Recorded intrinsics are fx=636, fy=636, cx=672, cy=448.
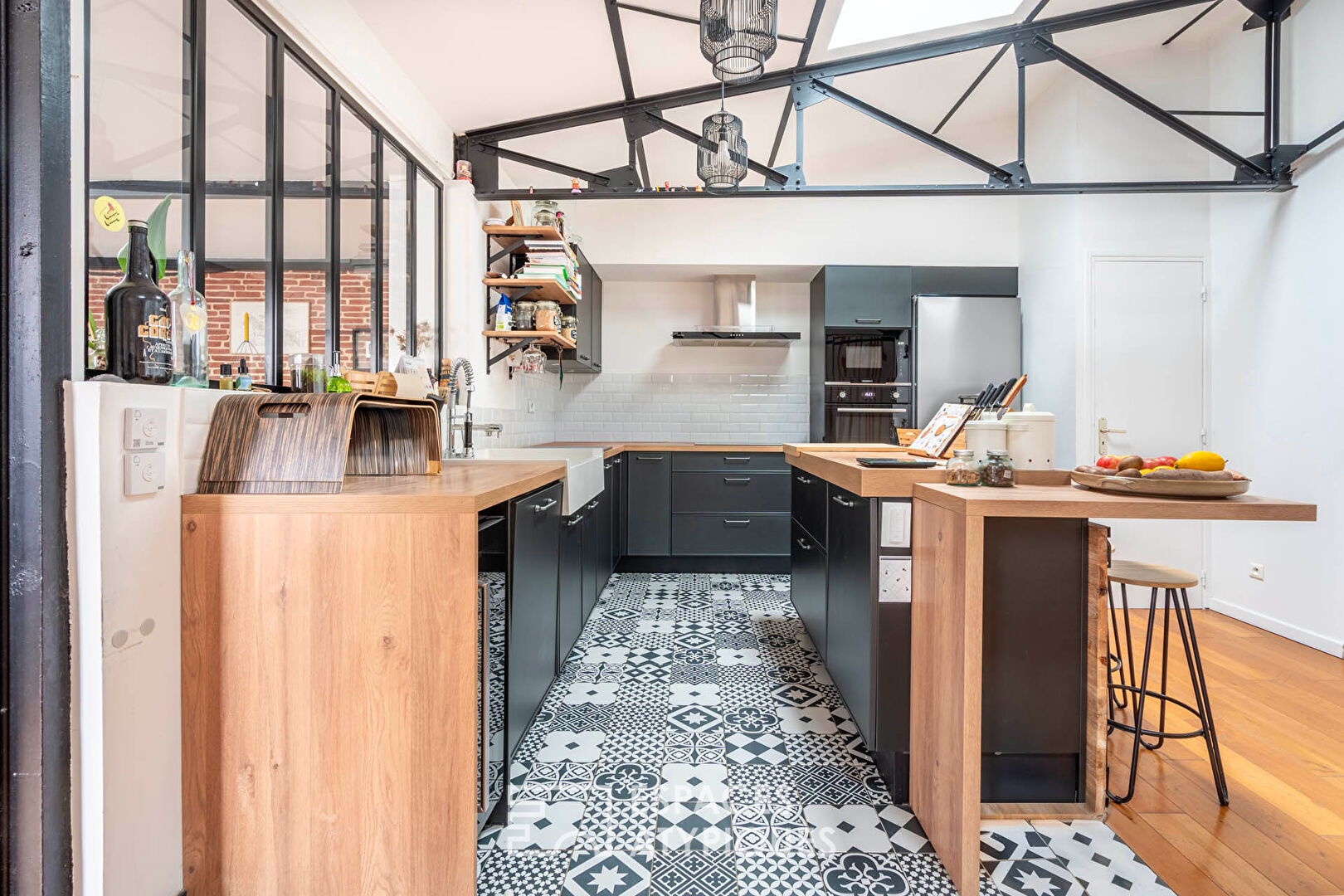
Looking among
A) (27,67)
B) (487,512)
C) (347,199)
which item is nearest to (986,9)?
(347,199)

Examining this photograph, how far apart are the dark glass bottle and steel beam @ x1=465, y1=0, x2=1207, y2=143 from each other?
2.52m

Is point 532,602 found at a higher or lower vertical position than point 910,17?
lower

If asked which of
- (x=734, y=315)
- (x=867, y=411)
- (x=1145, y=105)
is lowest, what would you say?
(x=867, y=411)

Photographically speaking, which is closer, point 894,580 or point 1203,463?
point 1203,463

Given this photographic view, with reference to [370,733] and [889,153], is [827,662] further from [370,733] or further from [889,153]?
[889,153]

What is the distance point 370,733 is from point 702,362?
14.1 ft

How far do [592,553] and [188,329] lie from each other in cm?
210

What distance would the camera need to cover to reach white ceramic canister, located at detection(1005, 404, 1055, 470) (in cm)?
188

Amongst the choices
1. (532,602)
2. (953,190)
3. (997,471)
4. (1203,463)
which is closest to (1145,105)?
(953,190)

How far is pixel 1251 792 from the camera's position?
1843 millimetres

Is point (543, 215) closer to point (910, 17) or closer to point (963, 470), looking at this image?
point (910, 17)

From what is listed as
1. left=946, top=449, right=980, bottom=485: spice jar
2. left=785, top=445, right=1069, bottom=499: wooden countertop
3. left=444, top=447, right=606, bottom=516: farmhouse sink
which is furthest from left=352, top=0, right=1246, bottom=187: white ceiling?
left=946, top=449, right=980, bottom=485: spice jar

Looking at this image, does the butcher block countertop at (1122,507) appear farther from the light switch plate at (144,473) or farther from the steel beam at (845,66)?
the steel beam at (845,66)

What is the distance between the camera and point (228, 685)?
121cm
